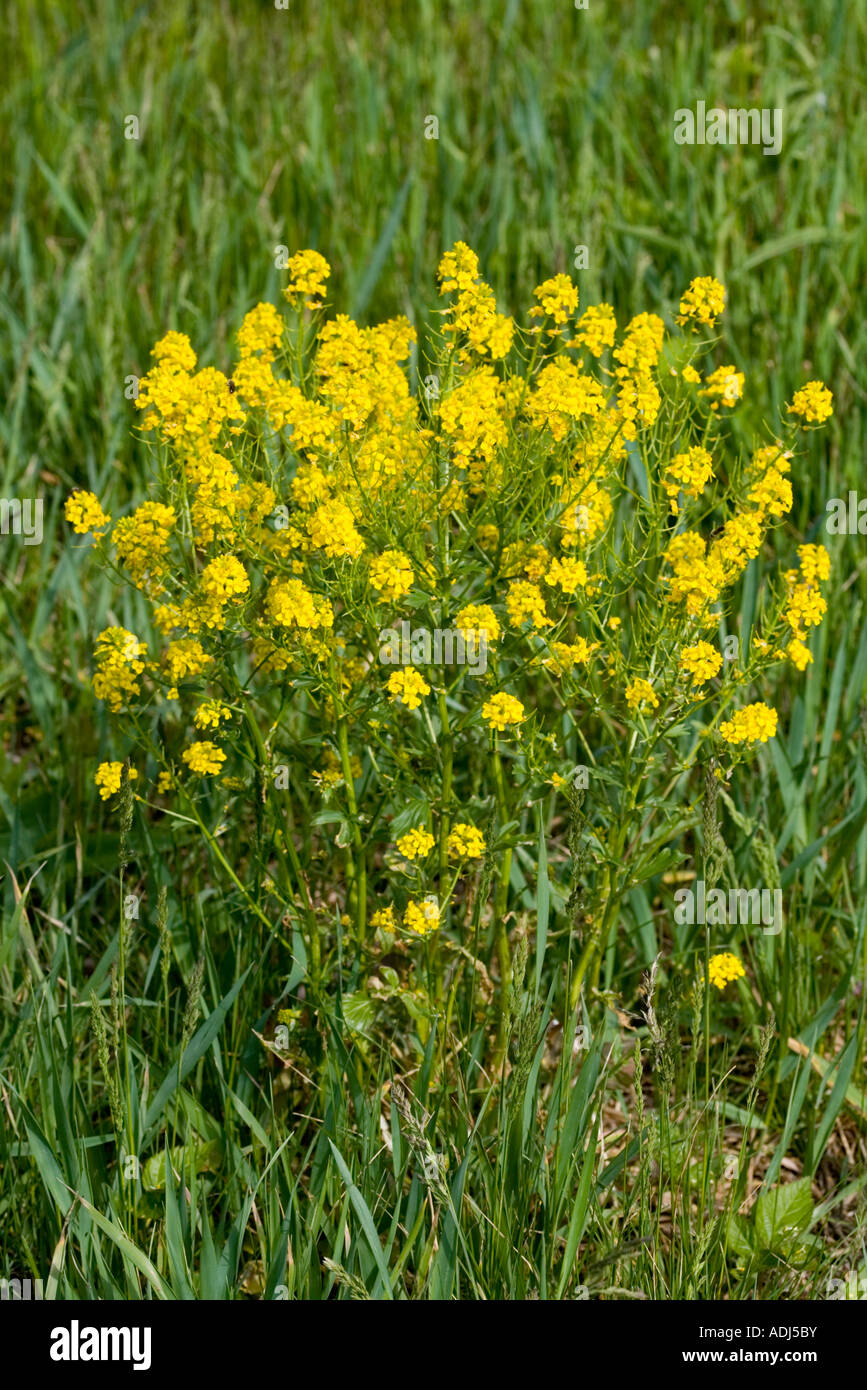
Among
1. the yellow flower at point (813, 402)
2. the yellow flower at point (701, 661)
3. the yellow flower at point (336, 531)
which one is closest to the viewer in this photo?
the yellow flower at point (336, 531)

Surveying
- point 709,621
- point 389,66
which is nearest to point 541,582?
point 709,621

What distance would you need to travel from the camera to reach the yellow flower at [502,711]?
1.95 m

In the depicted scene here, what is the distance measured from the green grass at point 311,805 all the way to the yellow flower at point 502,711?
24 centimetres

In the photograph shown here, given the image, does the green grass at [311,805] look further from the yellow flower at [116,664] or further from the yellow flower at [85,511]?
the yellow flower at [85,511]

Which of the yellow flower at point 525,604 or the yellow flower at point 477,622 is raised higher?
the yellow flower at point 525,604

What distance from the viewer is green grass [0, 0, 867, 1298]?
196 cm

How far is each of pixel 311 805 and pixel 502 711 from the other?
641 mm

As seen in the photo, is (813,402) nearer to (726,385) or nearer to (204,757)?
(726,385)

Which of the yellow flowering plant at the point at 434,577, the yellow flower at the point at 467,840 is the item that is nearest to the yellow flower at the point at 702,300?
the yellow flowering plant at the point at 434,577

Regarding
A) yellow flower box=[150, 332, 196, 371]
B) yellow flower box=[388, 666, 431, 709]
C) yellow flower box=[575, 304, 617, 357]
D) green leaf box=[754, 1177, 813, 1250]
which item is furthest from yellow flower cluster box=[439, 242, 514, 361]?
green leaf box=[754, 1177, 813, 1250]

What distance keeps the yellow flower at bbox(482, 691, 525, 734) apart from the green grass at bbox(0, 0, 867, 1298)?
24 centimetres

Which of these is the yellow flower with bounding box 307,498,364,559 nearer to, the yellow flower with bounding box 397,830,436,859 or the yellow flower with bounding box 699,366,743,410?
the yellow flower with bounding box 397,830,436,859
